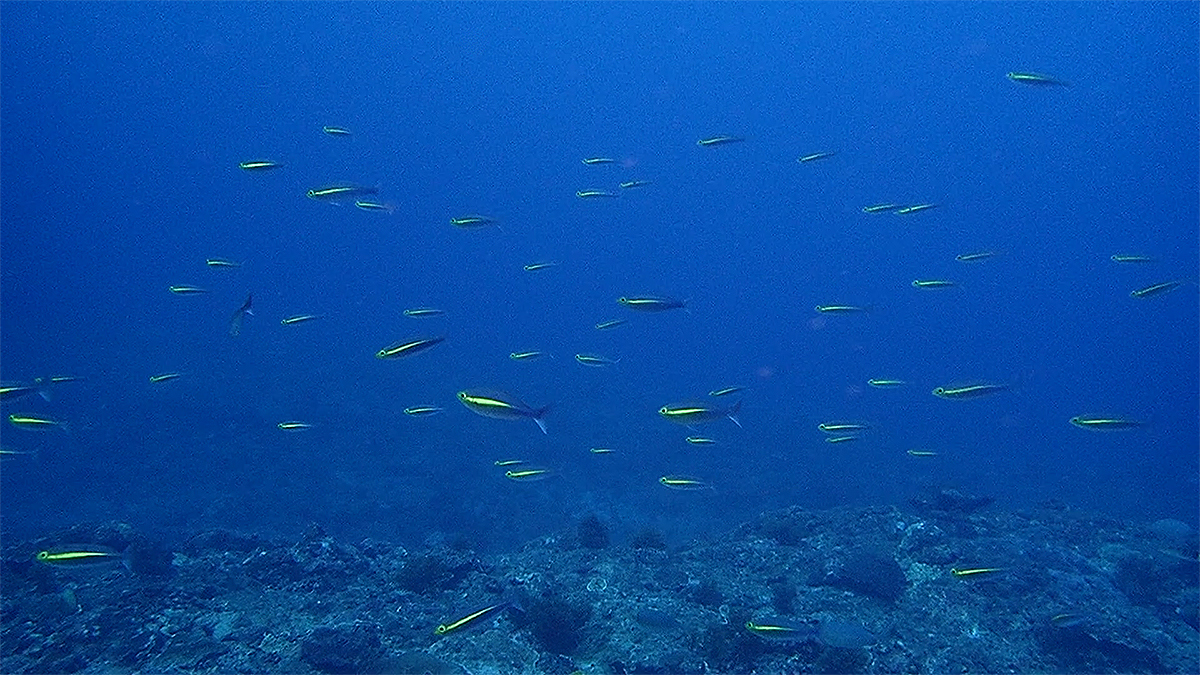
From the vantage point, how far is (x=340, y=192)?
8.25 m

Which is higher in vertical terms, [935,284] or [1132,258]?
[935,284]

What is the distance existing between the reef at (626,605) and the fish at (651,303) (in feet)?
12.4

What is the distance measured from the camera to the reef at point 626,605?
6.41m

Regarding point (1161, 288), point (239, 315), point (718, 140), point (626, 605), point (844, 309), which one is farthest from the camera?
point (718, 140)

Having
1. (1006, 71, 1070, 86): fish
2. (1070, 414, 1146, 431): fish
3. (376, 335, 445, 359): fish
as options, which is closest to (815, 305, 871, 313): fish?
(1070, 414, 1146, 431): fish

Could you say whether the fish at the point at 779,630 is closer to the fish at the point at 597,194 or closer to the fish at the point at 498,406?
the fish at the point at 498,406

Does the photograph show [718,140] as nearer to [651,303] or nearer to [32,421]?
[651,303]

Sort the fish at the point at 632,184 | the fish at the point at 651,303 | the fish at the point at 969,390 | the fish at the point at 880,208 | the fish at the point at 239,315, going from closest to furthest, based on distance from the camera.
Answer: the fish at the point at 969,390
the fish at the point at 651,303
the fish at the point at 239,315
the fish at the point at 880,208
the fish at the point at 632,184

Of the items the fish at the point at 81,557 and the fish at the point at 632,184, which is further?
the fish at the point at 632,184

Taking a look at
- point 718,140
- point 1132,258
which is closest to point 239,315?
point 718,140

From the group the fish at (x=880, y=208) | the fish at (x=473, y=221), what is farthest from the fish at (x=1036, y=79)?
the fish at (x=473, y=221)

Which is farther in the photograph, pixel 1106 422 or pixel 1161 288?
pixel 1161 288

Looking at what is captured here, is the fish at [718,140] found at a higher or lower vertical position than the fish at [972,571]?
higher

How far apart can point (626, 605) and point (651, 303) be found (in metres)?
4.08
